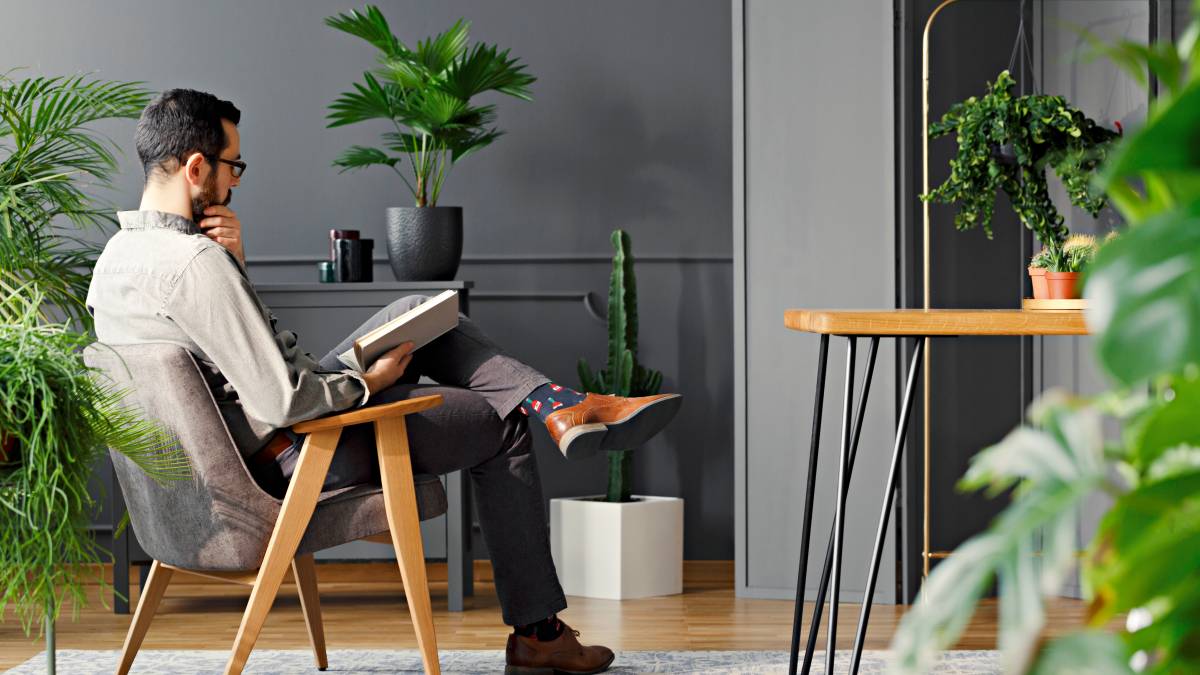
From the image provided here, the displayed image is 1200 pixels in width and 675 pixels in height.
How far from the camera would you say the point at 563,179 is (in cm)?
397

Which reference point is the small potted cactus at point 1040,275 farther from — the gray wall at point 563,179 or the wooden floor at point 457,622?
the gray wall at point 563,179

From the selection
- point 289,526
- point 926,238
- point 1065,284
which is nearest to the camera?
point 1065,284

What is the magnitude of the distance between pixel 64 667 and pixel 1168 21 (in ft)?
10.2

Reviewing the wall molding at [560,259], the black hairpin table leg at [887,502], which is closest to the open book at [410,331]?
the black hairpin table leg at [887,502]

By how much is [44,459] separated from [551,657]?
1.14m

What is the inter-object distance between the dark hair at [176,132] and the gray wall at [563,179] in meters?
1.61

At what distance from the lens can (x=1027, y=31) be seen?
3.58 m

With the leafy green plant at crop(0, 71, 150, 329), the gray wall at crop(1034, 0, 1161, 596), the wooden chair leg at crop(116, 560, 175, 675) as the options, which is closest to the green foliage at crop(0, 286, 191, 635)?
the wooden chair leg at crop(116, 560, 175, 675)

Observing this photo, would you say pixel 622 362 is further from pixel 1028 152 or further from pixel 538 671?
pixel 1028 152

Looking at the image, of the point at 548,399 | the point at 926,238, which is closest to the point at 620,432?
the point at 548,399

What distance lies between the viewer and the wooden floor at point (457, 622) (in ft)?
9.40

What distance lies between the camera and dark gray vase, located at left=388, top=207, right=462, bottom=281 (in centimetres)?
344

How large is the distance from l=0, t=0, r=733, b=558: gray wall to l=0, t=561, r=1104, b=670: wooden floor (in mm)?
664

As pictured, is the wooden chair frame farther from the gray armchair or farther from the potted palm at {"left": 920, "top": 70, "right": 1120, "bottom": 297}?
the potted palm at {"left": 920, "top": 70, "right": 1120, "bottom": 297}
